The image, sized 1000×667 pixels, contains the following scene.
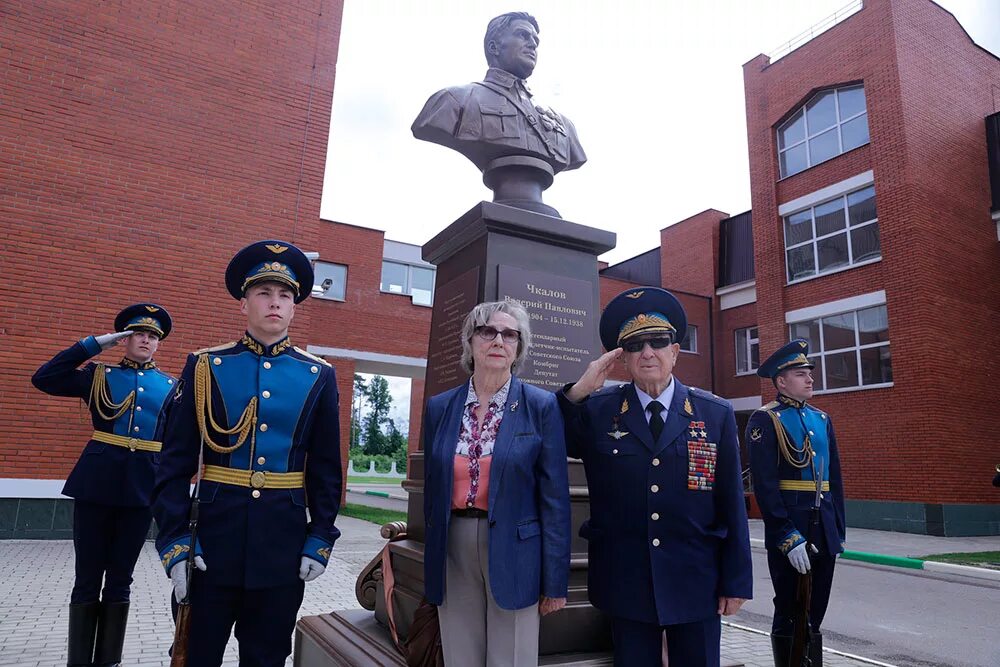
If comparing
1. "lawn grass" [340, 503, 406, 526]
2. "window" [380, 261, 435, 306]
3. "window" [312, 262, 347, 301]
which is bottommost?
"lawn grass" [340, 503, 406, 526]

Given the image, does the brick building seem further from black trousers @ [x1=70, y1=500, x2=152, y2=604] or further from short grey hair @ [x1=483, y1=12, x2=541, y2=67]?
short grey hair @ [x1=483, y1=12, x2=541, y2=67]

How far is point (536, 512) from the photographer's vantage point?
2.30 metres

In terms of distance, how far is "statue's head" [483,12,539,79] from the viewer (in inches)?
193

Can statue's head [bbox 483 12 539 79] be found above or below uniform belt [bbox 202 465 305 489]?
above

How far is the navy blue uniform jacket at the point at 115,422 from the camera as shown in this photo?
369 centimetres

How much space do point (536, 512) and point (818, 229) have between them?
618 inches

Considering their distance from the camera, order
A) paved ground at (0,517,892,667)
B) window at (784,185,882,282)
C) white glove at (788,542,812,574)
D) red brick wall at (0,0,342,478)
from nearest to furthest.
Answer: white glove at (788,542,812,574)
paved ground at (0,517,892,667)
red brick wall at (0,0,342,478)
window at (784,185,882,282)

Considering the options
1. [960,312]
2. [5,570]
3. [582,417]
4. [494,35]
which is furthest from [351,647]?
[960,312]

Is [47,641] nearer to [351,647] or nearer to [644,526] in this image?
[351,647]

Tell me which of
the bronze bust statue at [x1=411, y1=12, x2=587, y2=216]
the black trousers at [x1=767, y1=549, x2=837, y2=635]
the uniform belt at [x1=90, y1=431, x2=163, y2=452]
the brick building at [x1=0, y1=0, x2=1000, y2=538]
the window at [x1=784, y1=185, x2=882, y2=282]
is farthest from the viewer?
the window at [x1=784, y1=185, x2=882, y2=282]

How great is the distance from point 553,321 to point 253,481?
88.6 inches

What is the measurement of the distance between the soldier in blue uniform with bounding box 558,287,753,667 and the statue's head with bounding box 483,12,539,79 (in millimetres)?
3034

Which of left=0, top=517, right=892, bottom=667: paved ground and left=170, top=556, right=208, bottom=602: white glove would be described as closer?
left=170, top=556, right=208, bottom=602: white glove

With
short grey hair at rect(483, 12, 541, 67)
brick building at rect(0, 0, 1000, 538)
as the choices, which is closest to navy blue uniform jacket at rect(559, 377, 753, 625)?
short grey hair at rect(483, 12, 541, 67)
